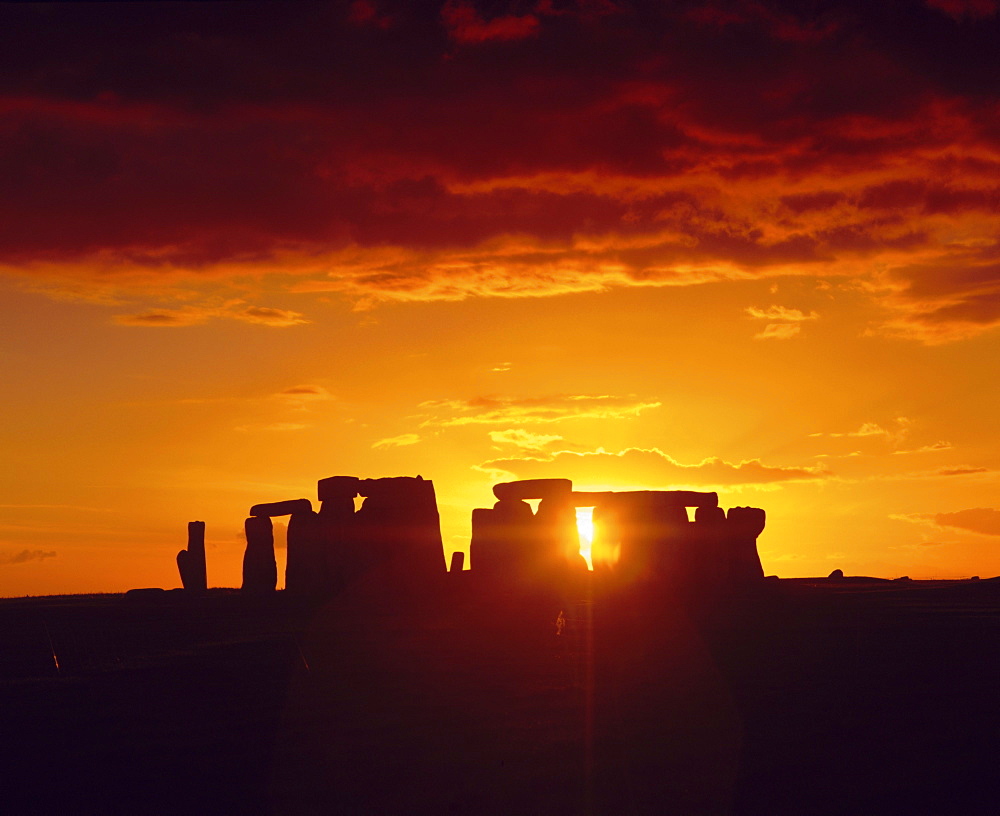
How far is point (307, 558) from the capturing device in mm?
37344

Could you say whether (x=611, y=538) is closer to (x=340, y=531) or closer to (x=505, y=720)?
(x=340, y=531)

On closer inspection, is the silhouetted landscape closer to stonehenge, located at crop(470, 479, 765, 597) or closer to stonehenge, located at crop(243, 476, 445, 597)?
stonehenge, located at crop(243, 476, 445, 597)

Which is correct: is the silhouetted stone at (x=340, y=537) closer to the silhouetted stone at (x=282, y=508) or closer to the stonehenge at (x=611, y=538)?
the silhouetted stone at (x=282, y=508)

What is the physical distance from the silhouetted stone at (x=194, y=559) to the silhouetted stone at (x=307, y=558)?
8310mm

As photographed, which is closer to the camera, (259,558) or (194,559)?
(259,558)

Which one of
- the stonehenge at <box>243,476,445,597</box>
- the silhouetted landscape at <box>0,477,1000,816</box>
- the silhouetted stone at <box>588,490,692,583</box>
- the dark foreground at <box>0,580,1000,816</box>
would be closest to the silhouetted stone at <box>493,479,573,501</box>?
the silhouetted stone at <box>588,490,692,583</box>

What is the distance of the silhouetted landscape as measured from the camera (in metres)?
10.9

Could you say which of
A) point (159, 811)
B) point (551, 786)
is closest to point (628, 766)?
point (551, 786)

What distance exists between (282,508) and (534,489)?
926 centimetres

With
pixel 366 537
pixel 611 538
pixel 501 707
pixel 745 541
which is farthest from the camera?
pixel 745 541

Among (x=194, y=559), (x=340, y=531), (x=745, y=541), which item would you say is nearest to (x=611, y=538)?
(x=745, y=541)

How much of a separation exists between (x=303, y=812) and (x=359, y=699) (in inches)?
218

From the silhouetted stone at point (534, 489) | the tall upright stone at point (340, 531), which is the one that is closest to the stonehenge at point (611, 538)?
the silhouetted stone at point (534, 489)

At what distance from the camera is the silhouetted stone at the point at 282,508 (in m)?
39.1
